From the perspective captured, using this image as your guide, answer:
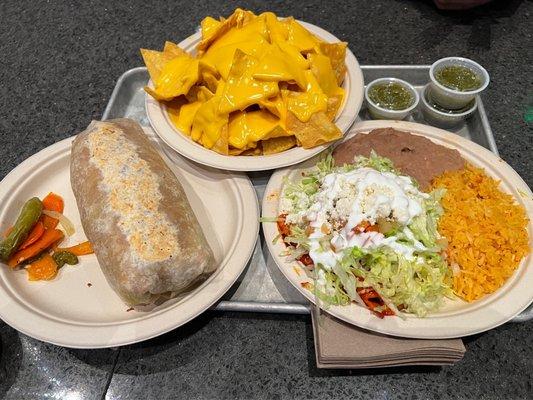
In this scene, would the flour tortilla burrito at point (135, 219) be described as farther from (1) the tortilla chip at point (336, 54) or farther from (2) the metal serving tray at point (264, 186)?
(1) the tortilla chip at point (336, 54)

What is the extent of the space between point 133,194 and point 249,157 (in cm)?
60

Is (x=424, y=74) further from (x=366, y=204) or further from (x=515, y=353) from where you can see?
(x=515, y=353)

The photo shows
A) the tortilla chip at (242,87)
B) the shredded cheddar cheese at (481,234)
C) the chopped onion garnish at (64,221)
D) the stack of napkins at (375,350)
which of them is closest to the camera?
the stack of napkins at (375,350)

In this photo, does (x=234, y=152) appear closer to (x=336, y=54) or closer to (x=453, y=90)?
(x=336, y=54)

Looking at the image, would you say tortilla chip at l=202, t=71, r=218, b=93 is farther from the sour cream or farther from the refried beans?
the sour cream

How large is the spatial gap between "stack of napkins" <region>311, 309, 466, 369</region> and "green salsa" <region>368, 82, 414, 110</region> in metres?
1.32

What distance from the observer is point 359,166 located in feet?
6.81

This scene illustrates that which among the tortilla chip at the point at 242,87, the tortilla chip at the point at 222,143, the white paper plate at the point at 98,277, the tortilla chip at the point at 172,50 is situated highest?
the tortilla chip at the point at 172,50

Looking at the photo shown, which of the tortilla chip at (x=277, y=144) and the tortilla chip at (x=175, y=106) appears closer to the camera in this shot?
the tortilla chip at (x=277, y=144)

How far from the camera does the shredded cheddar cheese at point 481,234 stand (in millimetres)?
1791

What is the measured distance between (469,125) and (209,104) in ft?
4.92

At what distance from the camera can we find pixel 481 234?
1861mm

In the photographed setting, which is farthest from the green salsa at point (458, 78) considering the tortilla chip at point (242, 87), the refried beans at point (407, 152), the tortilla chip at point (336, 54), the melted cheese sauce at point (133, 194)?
the melted cheese sauce at point (133, 194)

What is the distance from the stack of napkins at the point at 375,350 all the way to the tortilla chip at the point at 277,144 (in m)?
0.89
